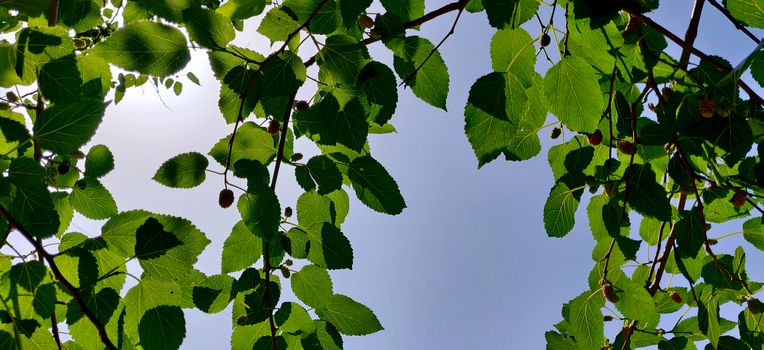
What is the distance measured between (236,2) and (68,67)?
0.43 metres

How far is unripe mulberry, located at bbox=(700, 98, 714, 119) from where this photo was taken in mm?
1401

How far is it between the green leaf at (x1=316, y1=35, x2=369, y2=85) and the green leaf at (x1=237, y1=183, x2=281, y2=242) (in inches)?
14.0

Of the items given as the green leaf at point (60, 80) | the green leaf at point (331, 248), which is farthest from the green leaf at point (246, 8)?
the green leaf at point (331, 248)

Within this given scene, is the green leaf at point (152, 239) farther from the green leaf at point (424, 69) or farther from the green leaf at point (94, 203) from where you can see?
the green leaf at point (424, 69)

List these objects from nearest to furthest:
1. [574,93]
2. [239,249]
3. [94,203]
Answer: [574,93]
[239,249]
[94,203]

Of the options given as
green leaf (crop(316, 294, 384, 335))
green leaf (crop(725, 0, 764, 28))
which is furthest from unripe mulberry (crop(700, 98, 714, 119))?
green leaf (crop(316, 294, 384, 335))

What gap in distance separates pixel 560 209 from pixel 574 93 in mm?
601

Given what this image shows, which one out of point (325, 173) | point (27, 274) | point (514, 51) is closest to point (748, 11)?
point (514, 51)

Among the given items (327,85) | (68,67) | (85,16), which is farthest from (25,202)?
(85,16)

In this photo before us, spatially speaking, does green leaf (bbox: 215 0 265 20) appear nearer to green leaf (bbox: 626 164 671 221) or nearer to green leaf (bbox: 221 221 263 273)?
green leaf (bbox: 221 221 263 273)

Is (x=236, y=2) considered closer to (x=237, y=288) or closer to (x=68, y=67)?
(x=68, y=67)

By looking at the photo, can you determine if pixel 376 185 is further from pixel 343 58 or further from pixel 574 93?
pixel 574 93

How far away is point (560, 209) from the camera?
197 centimetres

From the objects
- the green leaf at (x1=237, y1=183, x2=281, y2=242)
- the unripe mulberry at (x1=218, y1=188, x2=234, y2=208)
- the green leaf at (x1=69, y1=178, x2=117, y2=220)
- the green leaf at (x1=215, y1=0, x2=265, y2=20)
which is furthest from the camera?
the green leaf at (x1=69, y1=178, x2=117, y2=220)
